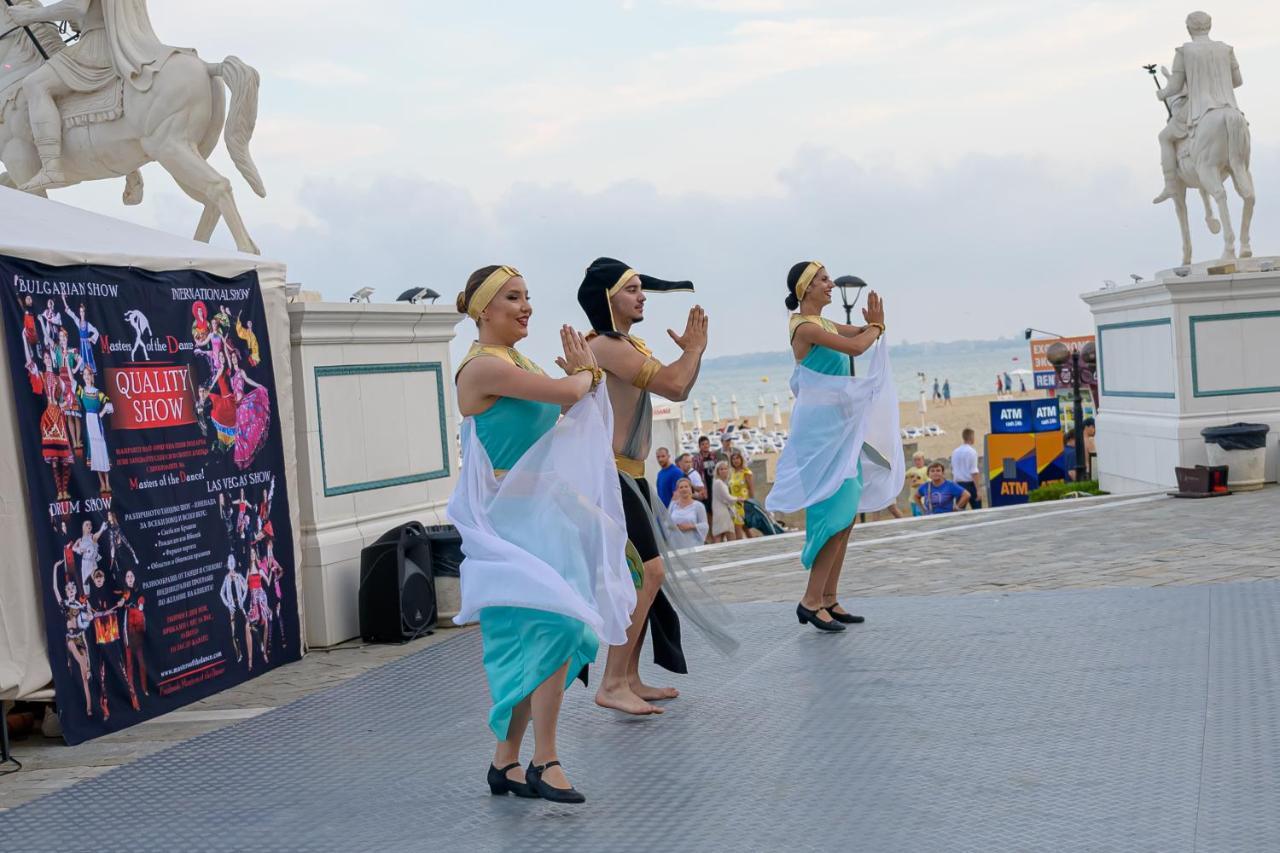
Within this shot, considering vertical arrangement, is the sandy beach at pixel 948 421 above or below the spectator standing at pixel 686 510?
below

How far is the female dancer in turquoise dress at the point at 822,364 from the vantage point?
7582mm

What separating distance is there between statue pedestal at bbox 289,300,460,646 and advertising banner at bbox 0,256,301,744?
317 mm

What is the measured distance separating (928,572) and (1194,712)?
437 cm

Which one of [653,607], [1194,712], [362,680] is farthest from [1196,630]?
[362,680]

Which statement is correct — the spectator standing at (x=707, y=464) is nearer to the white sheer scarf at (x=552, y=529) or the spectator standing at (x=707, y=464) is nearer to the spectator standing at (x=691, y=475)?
the spectator standing at (x=691, y=475)

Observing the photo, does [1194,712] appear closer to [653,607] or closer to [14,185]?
[653,607]

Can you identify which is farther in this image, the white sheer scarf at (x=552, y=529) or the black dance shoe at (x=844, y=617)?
the black dance shoe at (x=844, y=617)

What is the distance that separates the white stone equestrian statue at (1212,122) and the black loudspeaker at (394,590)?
9.77 m

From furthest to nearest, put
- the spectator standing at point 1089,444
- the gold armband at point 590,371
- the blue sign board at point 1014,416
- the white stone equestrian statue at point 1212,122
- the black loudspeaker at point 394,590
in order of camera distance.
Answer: the blue sign board at point 1014,416 < the spectator standing at point 1089,444 < the white stone equestrian statue at point 1212,122 < the black loudspeaker at point 394,590 < the gold armband at point 590,371

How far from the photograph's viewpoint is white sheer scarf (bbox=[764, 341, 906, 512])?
25.1 ft

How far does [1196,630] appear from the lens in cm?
698

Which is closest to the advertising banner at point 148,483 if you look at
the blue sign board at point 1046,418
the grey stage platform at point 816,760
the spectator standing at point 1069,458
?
the grey stage platform at point 816,760

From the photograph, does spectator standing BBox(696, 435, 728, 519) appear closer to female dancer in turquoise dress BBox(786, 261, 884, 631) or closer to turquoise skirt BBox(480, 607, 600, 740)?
female dancer in turquoise dress BBox(786, 261, 884, 631)

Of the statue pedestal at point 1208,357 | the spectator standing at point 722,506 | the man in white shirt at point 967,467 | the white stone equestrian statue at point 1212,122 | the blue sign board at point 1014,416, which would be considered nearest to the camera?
the statue pedestal at point 1208,357
